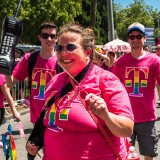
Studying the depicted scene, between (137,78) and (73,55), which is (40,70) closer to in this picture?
(137,78)

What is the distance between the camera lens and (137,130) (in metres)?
4.97

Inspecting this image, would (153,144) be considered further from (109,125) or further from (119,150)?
(109,125)

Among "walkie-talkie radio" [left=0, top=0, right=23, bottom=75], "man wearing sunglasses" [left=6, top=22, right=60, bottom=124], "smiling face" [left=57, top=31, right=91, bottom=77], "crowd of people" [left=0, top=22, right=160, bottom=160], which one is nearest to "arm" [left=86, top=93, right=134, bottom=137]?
"crowd of people" [left=0, top=22, right=160, bottom=160]

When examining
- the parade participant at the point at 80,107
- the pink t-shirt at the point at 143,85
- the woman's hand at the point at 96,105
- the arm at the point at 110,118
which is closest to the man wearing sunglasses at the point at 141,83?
the pink t-shirt at the point at 143,85

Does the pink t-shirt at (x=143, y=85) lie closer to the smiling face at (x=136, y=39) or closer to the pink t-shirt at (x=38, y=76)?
the smiling face at (x=136, y=39)

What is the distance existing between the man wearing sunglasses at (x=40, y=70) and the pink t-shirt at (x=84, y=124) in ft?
6.61

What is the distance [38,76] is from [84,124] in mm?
2278

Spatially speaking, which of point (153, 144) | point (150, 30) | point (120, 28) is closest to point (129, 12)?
point (120, 28)

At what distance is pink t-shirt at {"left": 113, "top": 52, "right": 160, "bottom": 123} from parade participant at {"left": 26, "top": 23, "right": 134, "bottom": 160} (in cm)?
214

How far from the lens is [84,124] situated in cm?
260

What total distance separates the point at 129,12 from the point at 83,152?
9506cm

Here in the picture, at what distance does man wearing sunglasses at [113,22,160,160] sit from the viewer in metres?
4.87

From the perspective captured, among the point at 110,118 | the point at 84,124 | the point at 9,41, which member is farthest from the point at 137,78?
the point at 110,118

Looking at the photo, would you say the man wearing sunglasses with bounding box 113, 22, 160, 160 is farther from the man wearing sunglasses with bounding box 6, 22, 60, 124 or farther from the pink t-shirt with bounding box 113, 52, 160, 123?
the man wearing sunglasses with bounding box 6, 22, 60, 124
